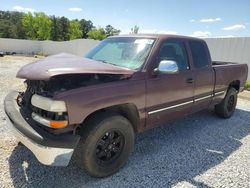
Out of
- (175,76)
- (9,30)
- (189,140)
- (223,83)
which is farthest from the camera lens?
(9,30)

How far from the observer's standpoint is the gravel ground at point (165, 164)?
3217 millimetres

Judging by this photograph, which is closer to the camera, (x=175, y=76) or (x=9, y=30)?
(x=175, y=76)

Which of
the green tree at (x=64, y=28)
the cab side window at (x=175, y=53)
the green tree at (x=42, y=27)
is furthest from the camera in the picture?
the green tree at (x=64, y=28)

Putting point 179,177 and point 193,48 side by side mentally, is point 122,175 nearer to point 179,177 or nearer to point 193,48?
point 179,177

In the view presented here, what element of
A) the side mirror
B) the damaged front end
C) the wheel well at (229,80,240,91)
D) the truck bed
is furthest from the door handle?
the wheel well at (229,80,240,91)

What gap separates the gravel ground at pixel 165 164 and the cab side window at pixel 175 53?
1456 millimetres

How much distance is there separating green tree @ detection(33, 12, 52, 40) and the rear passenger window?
50.8m

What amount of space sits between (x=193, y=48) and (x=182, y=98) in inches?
44.0

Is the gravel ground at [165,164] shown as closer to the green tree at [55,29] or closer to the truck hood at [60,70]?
the truck hood at [60,70]

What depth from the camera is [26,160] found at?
3.60 meters

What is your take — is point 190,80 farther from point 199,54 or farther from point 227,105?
point 227,105

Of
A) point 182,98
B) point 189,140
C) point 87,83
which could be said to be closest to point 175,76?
point 182,98

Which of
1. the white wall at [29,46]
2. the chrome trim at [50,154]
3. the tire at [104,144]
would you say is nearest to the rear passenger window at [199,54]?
the tire at [104,144]

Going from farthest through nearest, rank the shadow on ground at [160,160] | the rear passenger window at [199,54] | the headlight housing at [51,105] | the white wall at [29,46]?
the white wall at [29,46] < the rear passenger window at [199,54] < the shadow on ground at [160,160] < the headlight housing at [51,105]
